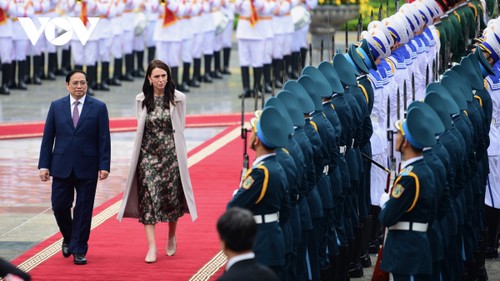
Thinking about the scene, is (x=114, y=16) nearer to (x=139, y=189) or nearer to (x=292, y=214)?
(x=139, y=189)

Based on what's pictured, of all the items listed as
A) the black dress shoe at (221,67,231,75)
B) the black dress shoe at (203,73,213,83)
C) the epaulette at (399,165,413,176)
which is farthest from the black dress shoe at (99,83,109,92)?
the epaulette at (399,165,413,176)

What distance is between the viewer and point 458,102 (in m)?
9.23

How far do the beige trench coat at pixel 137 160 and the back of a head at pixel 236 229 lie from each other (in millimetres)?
4631

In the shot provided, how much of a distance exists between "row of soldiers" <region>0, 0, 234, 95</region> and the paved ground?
328 millimetres

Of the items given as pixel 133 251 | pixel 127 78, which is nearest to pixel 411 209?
pixel 133 251

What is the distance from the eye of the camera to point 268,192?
7328 mm

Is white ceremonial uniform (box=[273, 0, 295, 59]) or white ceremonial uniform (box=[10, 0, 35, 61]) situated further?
white ceremonial uniform (box=[273, 0, 295, 59])

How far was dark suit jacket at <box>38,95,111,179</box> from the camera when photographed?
9.92m

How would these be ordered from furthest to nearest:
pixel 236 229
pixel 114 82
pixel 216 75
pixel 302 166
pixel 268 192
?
pixel 216 75, pixel 114 82, pixel 302 166, pixel 268 192, pixel 236 229

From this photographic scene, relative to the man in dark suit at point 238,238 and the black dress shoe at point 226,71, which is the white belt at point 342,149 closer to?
the man in dark suit at point 238,238

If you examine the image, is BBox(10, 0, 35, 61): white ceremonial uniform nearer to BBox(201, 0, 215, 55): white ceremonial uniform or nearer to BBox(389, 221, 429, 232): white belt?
BBox(201, 0, 215, 55): white ceremonial uniform

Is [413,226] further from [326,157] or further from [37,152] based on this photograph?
[37,152]

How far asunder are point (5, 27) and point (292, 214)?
44.7ft

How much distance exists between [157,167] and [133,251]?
74cm
